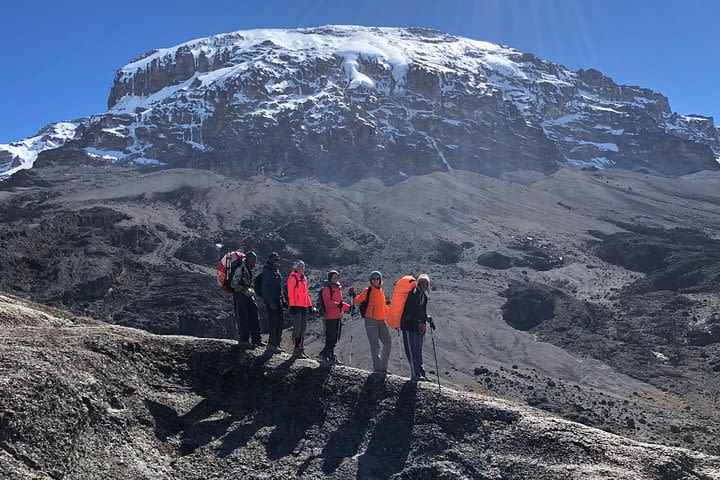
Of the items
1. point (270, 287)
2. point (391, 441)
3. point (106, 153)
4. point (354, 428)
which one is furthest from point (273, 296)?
point (106, 153)

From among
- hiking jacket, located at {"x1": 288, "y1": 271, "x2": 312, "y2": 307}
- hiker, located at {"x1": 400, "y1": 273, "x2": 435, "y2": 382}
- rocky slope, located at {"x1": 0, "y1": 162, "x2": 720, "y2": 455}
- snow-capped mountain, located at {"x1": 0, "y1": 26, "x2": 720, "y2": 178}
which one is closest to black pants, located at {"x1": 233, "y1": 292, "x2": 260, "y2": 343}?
hiking jacket, located at {"x1": 288, "y1": 271, "x2": 312, "y2": 307}

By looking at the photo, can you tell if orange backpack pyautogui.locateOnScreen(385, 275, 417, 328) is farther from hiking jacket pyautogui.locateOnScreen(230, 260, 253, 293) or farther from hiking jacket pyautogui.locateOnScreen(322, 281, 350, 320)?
hiking jacket pyautogui.locateOnScreen(230, 260, 253, 293)

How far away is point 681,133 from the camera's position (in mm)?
189500

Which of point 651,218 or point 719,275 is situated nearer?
point 719,275

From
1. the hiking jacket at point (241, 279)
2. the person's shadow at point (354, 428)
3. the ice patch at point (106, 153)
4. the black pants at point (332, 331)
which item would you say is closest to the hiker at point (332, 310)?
the black pants at point (332, 331)

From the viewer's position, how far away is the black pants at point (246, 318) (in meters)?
9.61

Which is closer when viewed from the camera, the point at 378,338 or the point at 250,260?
the point at 250,260

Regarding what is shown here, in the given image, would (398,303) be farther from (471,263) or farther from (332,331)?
(471,263)

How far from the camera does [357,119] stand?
14388cm

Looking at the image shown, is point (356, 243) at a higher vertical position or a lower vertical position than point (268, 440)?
higher

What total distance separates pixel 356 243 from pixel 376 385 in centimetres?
6878

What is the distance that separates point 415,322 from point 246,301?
2527mm

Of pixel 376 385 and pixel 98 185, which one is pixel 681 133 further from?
pixel 376 385

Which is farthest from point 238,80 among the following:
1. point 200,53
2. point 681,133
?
point 681,133
